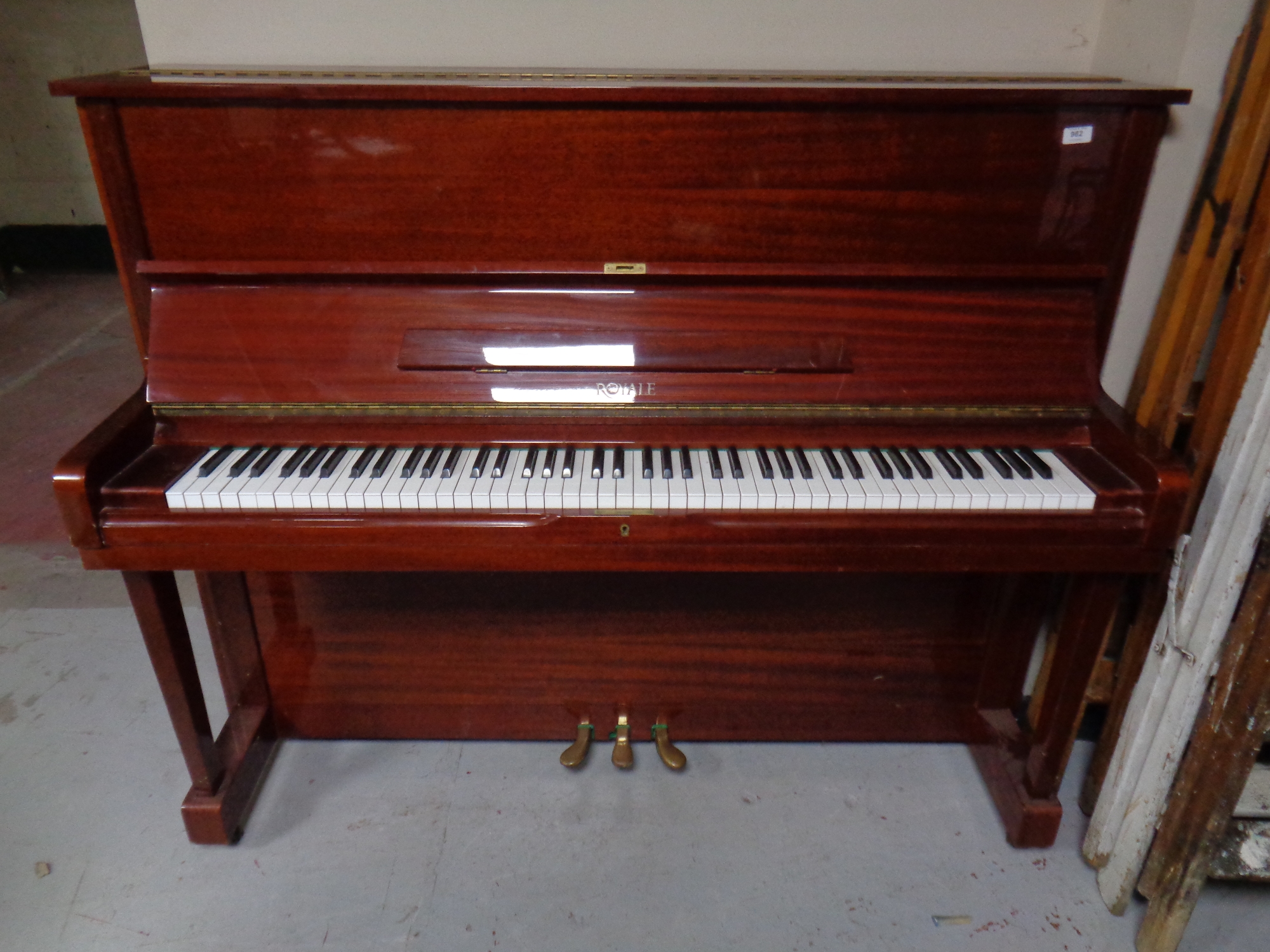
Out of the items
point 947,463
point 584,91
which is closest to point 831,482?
point 947,463

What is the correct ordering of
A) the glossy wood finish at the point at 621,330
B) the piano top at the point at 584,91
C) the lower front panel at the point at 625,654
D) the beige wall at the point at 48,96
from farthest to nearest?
the beige wall at the point at 48,96 < the lower front panel at the point at 625,654 < the glossy wood finish at the point at 621,330 < the piano top at the point at 584,91

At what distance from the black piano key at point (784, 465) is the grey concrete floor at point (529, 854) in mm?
880

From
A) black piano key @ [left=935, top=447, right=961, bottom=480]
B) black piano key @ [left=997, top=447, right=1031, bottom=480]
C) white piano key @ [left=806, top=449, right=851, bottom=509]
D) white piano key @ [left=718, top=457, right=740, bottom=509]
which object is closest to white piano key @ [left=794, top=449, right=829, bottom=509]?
white piano key @ [left=806, top=449, right=851, bottom=509]

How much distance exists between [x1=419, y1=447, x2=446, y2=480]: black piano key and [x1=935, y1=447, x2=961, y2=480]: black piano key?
36.2 inches

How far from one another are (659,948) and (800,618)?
744mm

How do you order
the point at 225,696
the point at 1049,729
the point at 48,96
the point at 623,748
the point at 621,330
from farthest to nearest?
the point at 48,96
the point at 225,696
the point at 623,748
the point at 1049,729
the point at 621,330

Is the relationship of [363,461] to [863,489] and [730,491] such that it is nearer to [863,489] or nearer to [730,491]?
[730,491]

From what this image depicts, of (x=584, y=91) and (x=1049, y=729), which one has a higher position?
(x=584, y=91)

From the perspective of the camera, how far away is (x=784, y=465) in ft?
5.10

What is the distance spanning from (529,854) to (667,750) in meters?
0.38

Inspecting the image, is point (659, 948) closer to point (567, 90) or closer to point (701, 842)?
point (701, 842)

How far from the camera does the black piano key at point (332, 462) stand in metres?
1.53

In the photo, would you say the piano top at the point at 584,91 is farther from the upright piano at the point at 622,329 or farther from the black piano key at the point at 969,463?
the black piano key at the point at 969,463

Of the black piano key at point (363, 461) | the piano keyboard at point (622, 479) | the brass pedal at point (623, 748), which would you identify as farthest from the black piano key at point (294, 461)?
the brass pedal at point (623, 748)
